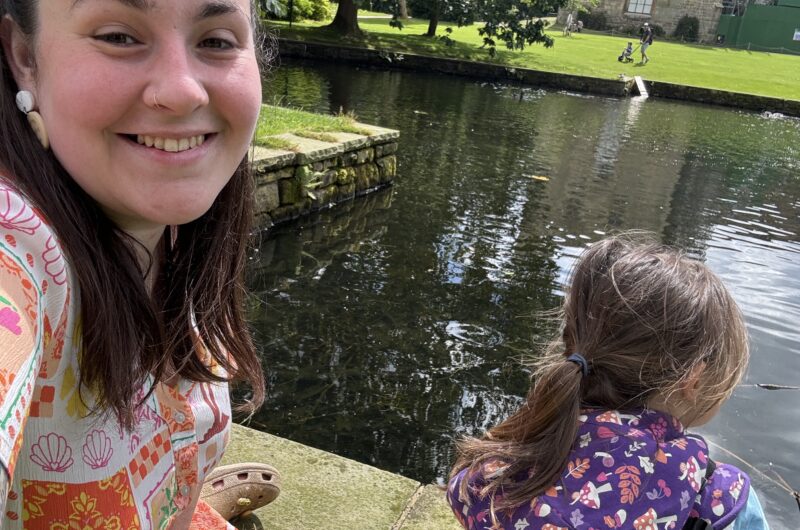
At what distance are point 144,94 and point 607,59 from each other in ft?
95.6

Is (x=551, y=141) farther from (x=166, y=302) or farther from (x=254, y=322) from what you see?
(x=166, y=302)

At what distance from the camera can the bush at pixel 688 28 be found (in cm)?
4128

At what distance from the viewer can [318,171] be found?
24.3ft

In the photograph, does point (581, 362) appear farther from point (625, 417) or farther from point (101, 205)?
point (101, 205)

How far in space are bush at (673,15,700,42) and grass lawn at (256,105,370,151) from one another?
1482 inches

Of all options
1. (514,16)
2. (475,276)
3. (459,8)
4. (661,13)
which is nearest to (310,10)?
(459,8)

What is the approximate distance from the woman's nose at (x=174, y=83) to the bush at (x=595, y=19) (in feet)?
149

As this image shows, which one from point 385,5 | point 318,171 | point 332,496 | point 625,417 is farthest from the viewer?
point 385,5

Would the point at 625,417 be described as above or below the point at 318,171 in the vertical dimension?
above

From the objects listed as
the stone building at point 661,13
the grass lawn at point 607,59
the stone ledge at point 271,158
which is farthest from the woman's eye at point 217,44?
the stone building at point 661,13

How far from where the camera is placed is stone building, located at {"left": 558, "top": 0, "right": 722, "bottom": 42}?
4097 centimetres

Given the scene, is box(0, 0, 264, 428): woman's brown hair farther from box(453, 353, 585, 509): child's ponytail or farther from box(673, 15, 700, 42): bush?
box(673, 15, 700, 42): bush

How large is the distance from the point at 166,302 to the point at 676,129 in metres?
16.5

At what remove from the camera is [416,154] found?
35.2 ft
